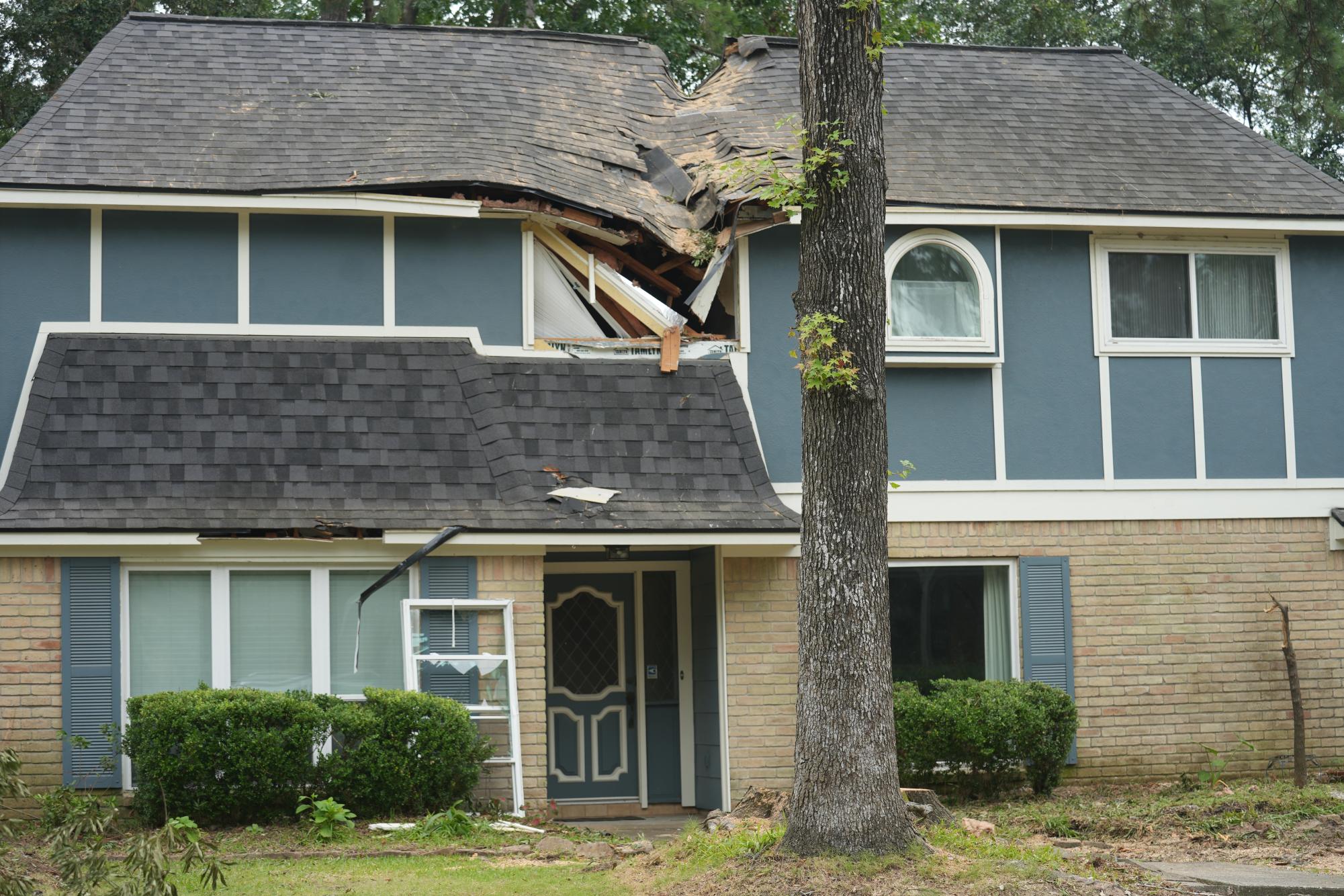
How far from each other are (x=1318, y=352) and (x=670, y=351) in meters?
6.46

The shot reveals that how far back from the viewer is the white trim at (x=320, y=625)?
38.3 feet

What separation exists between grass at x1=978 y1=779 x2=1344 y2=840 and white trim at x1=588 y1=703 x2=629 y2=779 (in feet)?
10.9

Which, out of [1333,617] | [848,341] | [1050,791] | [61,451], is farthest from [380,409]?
[1333,617]

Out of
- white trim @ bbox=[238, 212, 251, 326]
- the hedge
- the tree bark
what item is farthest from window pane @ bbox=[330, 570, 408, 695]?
the tree bark

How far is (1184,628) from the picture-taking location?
1353 centimetres

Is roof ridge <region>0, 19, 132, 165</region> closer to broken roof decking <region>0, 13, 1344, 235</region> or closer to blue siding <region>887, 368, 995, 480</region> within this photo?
broken roof decking <region>0, 13, 1344, 235</region>

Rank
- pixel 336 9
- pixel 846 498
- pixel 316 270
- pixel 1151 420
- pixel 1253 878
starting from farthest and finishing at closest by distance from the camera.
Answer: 1. pixel 336 9
2. pixel 1151 420
3. pixel 316 270
4. pixel 1253 878
5. pixel 846 498

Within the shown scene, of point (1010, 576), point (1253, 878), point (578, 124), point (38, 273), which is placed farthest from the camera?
point (578, 124)

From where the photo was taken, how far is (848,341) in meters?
8.09

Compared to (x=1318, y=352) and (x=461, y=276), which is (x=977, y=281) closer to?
(x=1318, y=352)

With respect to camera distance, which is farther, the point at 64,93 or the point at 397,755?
the point at 64,93

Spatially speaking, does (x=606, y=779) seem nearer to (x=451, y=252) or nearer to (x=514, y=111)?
(x=451, y=252)

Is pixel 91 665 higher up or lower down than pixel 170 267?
lower down

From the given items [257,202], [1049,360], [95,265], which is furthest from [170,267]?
[1049,360]
